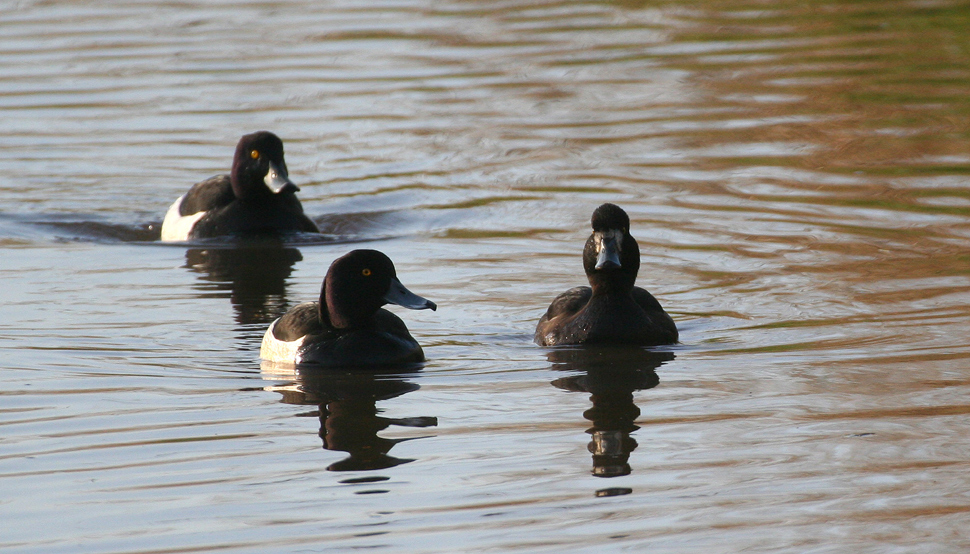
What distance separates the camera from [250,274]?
12742mm

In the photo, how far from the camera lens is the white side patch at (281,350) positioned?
9.33 m

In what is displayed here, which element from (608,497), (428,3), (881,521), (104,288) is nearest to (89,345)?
(104,288)

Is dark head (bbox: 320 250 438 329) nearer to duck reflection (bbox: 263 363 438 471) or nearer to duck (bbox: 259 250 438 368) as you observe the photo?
duck (bbox: 259 250 438 368)

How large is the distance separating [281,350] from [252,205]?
519 centimetres

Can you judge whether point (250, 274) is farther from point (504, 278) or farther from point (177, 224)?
point (504, 278)

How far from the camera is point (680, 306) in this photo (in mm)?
10867

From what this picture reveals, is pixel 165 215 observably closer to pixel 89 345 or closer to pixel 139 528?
pixel 89 345

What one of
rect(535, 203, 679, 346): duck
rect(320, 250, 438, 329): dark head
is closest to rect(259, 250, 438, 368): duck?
rect(320, 250, 438, 329): dark head

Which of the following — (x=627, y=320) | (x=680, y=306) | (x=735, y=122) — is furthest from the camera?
(x=735, y=122)

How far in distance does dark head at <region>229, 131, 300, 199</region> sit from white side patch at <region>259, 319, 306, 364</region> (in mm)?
4713

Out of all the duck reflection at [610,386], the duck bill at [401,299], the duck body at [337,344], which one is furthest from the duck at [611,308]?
the duck body at [337,344]

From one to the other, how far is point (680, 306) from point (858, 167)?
16.6 feet

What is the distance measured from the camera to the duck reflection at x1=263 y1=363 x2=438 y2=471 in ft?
23.9

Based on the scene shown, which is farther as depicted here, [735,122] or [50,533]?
[735,122]
